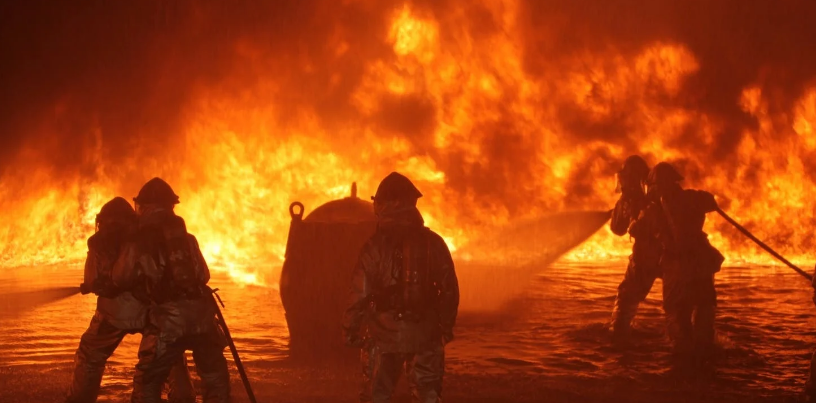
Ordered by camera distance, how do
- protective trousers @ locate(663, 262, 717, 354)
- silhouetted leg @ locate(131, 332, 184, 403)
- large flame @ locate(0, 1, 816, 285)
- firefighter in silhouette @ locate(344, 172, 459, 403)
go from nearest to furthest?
firefighter in silhouette @ locate(344, 172, 459, 403)
silhouetted leg @ locate(131, 332, 184, 403)
protective trousers @ locate(663, 262, 717, 354)
large flame @ locate(0, 1, 816, 285)

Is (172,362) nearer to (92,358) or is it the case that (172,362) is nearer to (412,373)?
(92,358)

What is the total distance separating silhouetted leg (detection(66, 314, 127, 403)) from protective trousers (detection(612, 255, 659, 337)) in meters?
5.87

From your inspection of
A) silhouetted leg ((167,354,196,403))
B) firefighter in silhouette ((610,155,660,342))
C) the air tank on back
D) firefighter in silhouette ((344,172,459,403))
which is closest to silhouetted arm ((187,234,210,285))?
silhouetted leg ((167,354,196,403))

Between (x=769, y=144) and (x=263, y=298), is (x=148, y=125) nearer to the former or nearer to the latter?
(x=263, y=298)

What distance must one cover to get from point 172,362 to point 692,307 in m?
5.54

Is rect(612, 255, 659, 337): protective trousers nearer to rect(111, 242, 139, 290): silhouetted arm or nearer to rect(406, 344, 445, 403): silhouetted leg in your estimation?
rect(406, 344, 445, 403): silhouetted leg

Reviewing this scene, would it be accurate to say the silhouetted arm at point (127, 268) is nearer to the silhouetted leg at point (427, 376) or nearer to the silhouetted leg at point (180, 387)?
the silhouetted leg at point (180, 387)

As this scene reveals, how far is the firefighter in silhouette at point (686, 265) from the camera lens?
7570mm

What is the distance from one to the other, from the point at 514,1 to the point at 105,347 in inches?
563

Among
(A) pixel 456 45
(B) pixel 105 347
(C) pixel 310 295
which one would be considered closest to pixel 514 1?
(A) pixel 456 45

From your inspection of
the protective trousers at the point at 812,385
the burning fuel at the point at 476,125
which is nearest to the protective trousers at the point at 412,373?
the protective trousers at the point at 812,385

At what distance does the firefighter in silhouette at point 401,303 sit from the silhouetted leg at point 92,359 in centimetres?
211

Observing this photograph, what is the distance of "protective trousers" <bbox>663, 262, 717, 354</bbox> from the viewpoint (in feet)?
24.8

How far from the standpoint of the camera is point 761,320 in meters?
9.75
